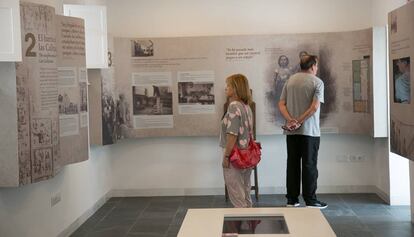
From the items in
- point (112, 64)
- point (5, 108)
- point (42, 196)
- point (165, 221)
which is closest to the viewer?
point (5, 108)

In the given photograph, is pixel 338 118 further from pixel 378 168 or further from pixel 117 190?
pixel 117 190

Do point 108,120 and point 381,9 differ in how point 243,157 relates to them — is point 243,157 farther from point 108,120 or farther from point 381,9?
point 381,9

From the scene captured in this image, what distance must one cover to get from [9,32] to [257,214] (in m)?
2.27

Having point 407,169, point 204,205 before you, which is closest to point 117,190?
point 204,205

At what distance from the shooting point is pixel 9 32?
14.8 ft

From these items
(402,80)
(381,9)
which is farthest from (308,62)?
(381,9)

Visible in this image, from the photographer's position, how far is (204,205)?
318 inches

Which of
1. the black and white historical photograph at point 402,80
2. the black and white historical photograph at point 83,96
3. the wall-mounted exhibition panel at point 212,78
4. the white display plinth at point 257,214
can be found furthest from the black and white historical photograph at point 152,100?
the white display plinth at point 257,214

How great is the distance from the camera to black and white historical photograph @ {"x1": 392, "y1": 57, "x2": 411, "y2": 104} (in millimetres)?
5988

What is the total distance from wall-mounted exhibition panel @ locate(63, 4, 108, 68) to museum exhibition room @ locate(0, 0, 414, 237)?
1 cm

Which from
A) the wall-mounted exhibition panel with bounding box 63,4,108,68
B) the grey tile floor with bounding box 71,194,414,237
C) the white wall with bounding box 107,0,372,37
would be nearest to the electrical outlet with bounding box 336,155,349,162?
the grey tile floor with bounding box 71,194,414,237

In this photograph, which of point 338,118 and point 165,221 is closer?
point 165,221

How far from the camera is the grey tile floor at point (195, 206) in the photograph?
6590mm

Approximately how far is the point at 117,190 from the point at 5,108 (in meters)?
4.22
